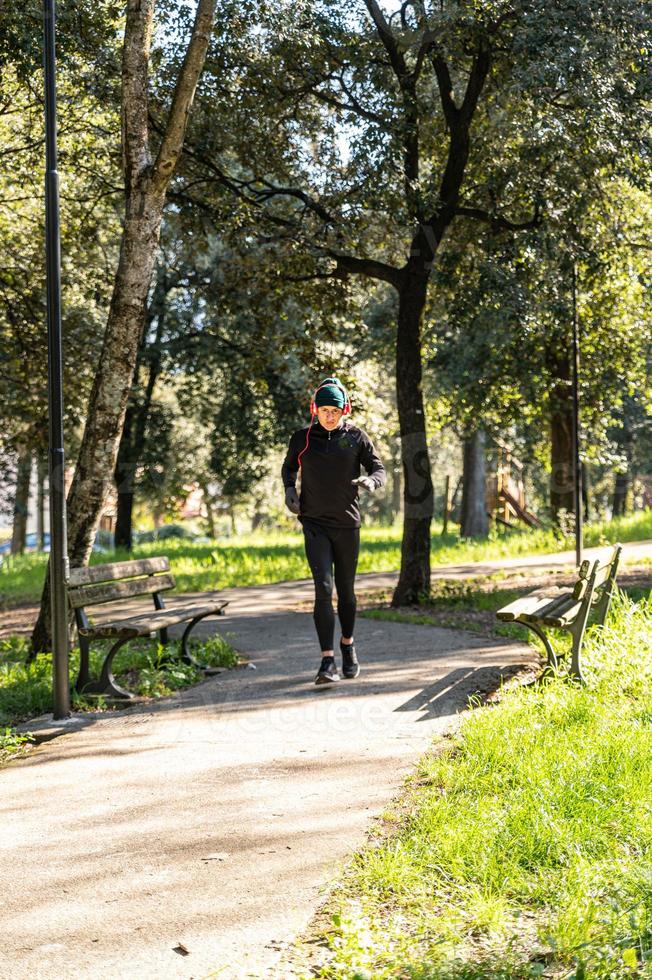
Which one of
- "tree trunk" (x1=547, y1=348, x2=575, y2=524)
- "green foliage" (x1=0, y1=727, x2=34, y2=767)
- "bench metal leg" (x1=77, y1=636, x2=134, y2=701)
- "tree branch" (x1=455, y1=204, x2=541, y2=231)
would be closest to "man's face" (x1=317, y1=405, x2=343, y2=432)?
"bench metal leg" (x1=77, y1=636, x2=134, y2=701)

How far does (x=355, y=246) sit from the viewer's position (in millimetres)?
11516

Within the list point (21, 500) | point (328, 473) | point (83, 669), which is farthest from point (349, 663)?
point (21, 500)

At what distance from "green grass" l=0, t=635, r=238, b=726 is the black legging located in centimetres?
129

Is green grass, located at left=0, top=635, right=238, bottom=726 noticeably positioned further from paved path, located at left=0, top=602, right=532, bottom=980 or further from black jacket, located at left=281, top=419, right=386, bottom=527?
black jacket, located at left=281, top=419, right=386, bottom=527

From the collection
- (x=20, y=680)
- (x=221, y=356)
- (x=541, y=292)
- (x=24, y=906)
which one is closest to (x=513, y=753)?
(x=24, y=906)

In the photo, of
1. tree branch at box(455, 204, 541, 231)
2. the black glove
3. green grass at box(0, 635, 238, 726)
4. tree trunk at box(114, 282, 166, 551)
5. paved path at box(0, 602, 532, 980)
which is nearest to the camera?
paved path at box(0, 602, 532, 980)

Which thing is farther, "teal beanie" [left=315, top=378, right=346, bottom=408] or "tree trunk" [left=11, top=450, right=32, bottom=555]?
"tree trunk" [left=11, top=450, right=32, bottom=555]

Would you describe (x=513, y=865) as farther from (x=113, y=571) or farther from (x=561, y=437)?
(x=561, y=437)

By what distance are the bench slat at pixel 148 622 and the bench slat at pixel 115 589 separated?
19cm

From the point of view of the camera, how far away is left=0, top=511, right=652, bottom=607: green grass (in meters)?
15.5

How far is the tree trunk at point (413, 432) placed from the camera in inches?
458

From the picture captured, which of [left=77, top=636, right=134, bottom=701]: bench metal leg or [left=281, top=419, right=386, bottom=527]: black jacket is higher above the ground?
[left=281, top=419, right=386, bottom=527]: black jacket

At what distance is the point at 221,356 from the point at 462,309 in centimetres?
964

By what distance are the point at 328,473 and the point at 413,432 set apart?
184 inches
